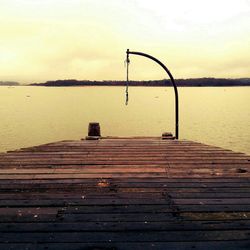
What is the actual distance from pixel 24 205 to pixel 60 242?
1.28m

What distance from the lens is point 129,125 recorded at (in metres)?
59.3

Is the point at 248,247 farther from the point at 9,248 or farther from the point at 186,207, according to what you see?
the point at 9,248

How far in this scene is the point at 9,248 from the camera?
371 centimetres

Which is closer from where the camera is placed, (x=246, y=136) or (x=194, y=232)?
(x=194, y=232)

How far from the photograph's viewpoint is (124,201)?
16.5 ft

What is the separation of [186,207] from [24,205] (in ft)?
7.13

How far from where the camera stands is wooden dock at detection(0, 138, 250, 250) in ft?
12.8

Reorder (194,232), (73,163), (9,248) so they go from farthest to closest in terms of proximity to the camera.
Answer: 1. (73,163)
2. (194,232)
3. (9,248)

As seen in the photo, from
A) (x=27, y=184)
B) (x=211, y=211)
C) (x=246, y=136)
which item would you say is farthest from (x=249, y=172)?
(x=246, y=136)

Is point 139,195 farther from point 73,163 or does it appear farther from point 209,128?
point 209,128

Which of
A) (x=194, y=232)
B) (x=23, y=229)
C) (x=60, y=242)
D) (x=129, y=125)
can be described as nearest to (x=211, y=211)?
(x=194, y=232)

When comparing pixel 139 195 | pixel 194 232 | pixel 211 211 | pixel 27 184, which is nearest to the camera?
pixel 194 232

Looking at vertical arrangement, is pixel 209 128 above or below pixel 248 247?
below

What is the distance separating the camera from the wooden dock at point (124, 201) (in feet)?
12.8
